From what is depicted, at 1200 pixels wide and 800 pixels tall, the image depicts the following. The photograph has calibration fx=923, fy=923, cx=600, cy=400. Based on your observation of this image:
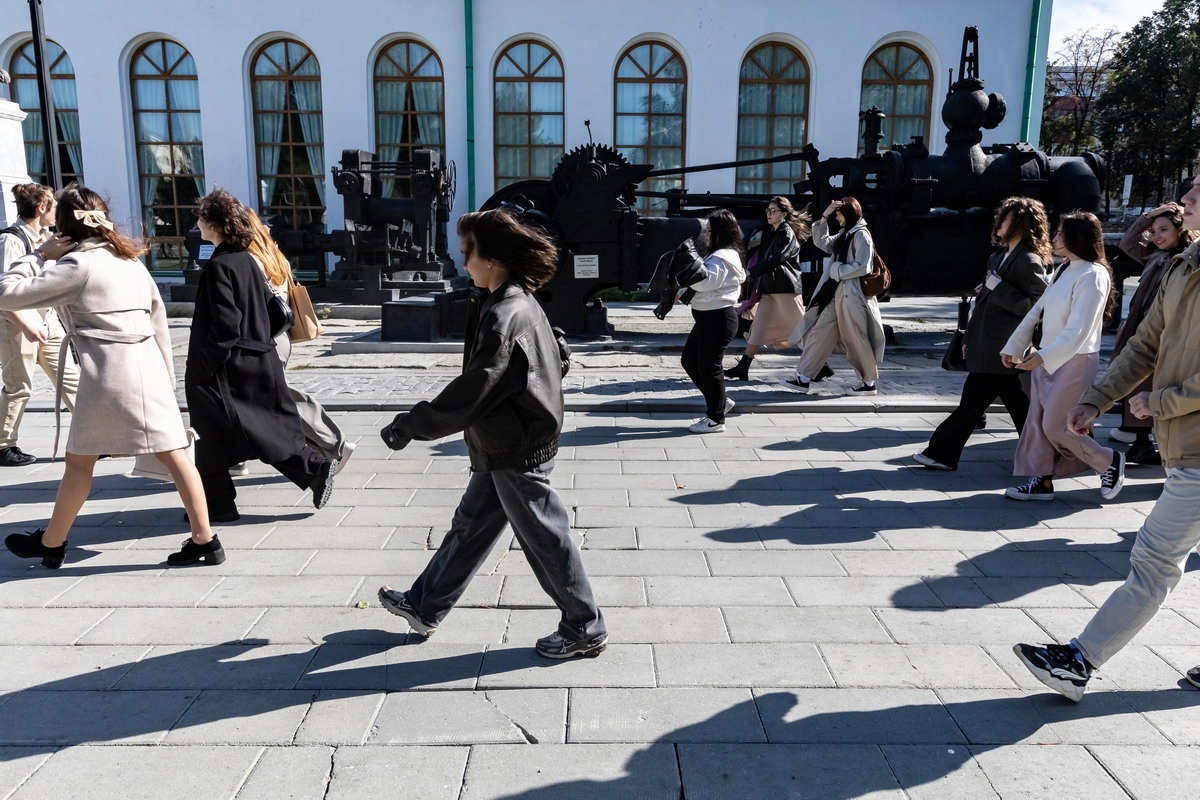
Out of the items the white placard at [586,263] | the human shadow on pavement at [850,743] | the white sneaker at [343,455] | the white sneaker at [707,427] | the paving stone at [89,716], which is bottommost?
the white sneaker at [707,427]

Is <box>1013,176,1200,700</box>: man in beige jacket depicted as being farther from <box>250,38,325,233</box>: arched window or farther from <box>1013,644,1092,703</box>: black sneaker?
<box>250,38,325,233</box>: arched window

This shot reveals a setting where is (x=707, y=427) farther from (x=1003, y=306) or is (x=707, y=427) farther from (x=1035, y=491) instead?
(x=1035, y=491)

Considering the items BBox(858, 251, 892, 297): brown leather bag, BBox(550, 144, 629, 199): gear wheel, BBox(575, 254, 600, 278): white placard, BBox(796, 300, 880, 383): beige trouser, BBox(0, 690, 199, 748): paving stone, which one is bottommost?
BBox(0, 690, 199, 748): paving stone

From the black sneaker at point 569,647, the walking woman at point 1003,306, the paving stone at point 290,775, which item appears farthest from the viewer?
the walking woman at point 1003,306

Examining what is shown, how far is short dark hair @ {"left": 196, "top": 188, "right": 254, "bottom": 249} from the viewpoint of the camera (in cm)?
458

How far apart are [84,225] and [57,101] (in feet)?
62.2

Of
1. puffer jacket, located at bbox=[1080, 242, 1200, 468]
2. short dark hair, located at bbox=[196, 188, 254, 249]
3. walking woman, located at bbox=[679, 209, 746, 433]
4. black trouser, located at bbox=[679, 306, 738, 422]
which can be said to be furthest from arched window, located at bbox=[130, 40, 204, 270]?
puffer jacket, located at bbox=[1080, 242, 1200, 468]

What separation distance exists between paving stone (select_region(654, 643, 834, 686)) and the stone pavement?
0.05 feet

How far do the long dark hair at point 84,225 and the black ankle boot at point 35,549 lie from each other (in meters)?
1.34

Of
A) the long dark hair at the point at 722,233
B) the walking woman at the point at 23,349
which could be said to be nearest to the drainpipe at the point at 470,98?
the long dark hair at the point at 722,233

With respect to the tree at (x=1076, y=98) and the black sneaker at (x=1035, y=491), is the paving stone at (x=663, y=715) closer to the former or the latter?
the black sneaker at (x=1035, y=491)

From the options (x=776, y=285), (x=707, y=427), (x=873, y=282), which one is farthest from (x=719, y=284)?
(x=776, y=285)

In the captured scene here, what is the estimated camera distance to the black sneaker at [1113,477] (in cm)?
499

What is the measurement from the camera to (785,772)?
2.62 meters
